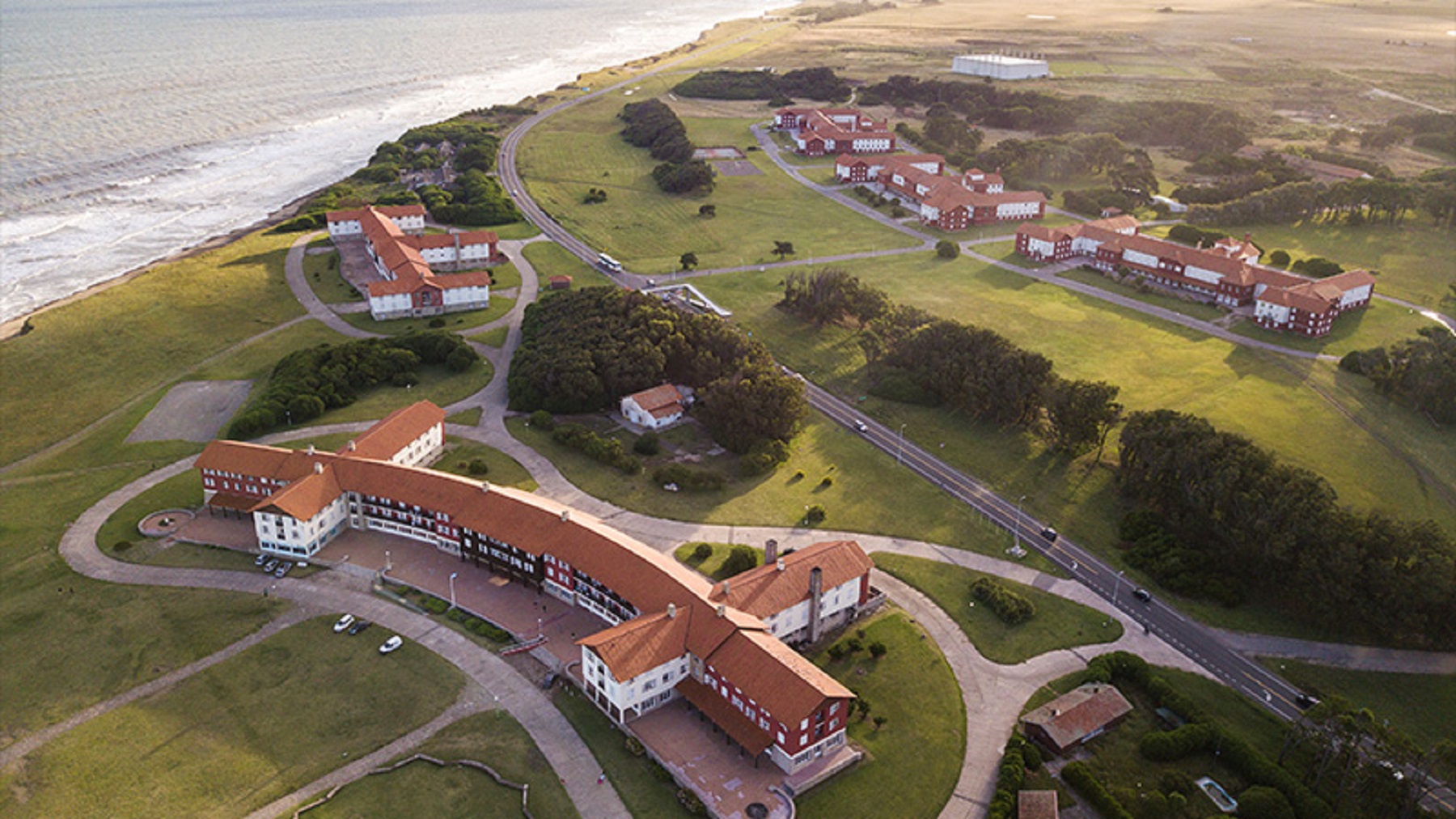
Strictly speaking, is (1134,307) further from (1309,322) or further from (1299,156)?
(1299,156)

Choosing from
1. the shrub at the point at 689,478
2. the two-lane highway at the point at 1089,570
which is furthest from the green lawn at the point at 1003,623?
the shrub at the point at 689,478

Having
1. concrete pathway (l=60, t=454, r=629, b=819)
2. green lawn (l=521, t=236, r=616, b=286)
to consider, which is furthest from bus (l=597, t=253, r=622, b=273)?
concrete pathway (l=60, t=454, r=629, b=819)

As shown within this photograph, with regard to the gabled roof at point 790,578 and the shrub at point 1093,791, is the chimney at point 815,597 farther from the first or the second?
the shrub at point 1093,791

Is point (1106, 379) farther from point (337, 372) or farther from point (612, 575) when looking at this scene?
point (337, 372)

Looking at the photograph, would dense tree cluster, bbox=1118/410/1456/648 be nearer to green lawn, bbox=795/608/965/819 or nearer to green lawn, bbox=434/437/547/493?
green lawn, bbox=795/608/965/819

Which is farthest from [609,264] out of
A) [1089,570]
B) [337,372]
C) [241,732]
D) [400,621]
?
[241,732]
